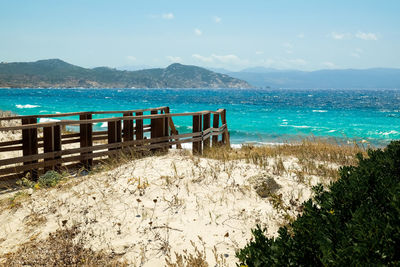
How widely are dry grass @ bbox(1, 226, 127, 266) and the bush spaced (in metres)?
2.10

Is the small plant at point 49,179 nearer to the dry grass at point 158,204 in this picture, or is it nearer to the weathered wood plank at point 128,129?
the dry grass at point 158,204

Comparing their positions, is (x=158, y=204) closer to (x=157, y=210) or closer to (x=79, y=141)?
(x=157, y=210)

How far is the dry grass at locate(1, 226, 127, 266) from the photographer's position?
4168mm

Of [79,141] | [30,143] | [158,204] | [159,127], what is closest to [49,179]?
[30,143]

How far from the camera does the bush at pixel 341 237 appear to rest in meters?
2.25

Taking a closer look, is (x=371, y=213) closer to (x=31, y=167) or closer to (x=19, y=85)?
(x=31, y=167)

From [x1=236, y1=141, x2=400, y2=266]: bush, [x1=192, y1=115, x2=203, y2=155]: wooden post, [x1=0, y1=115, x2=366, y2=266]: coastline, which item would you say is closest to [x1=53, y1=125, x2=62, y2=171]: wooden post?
[x1=0, y1=115, x2=366, y2=266]: coastline

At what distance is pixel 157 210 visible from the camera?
207 inches

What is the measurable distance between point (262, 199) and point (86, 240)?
269 centimetres

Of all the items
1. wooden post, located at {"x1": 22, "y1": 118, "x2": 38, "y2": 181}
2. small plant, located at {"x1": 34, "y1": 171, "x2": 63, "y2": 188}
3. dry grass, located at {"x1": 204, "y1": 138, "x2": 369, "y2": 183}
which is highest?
wooden post, located at {"x1": 22, "y1": 118, "x2": 38, "y2": 181}

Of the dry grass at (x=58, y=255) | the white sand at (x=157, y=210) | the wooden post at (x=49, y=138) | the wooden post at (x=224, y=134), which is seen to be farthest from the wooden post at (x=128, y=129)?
the dry grass at (x=58, y=255)

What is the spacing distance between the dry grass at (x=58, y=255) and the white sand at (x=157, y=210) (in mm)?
161

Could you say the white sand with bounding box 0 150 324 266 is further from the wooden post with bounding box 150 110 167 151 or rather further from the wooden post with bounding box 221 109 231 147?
the wooden post with bounding box 221 109 231 147

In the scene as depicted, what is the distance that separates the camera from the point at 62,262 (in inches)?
164
